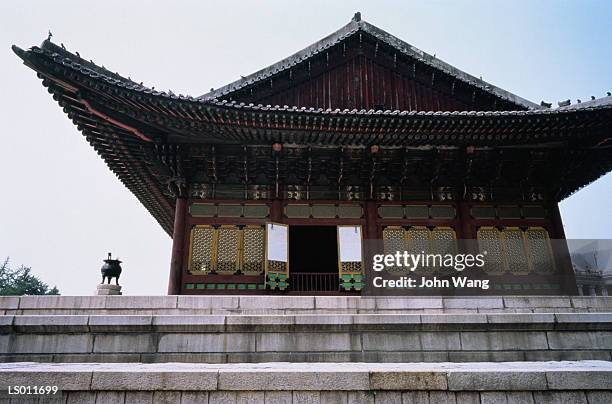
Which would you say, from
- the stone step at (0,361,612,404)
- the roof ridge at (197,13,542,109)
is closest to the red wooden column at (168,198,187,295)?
the roof ridge at (197,13,542,109)

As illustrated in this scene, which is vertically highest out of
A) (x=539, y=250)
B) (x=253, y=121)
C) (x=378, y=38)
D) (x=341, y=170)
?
(x=378, y=38)

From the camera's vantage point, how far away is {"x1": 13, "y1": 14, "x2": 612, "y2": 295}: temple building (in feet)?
40.0

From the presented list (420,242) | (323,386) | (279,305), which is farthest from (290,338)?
(420,242)

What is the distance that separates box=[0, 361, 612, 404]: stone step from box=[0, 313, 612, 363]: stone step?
1954mm

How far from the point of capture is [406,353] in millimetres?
7688

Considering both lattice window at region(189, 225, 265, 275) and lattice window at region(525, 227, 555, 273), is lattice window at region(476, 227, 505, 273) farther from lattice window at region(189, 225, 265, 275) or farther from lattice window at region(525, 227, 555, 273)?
lattice window at region(189, 225, 265, 275)

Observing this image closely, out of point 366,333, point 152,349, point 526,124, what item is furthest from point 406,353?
point 526,124

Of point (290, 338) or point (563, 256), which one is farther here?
point (563, 256)

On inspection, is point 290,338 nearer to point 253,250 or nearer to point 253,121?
point 253,250

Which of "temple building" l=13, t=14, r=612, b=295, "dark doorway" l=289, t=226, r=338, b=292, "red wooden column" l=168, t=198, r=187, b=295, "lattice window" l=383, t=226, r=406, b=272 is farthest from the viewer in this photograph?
"dark doorway" l=289, t=226, r=338, b=292

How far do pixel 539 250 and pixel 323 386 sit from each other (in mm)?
11528

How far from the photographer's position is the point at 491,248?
14.2 meters

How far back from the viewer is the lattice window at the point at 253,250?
1335 cm

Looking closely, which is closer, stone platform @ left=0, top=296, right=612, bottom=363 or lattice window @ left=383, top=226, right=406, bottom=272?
stone platform @ left=0, top=296, right=612, bottom=363
